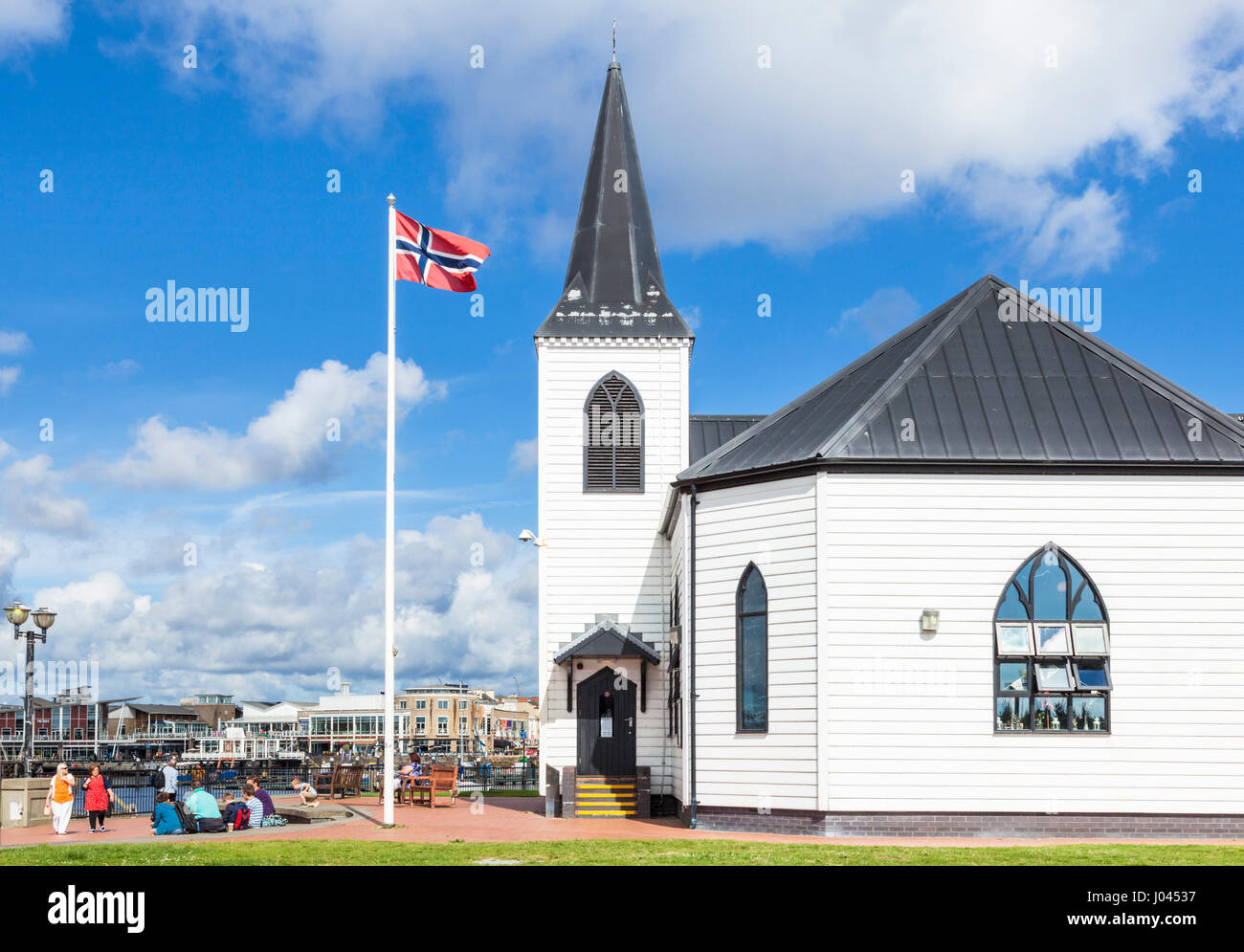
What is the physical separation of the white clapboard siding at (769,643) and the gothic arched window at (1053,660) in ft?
11.0

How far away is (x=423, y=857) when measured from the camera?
51.1 ft

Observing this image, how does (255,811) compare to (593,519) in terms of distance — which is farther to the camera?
(593,519)

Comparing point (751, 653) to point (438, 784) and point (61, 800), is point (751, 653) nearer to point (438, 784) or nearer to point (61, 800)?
point (438, 784)

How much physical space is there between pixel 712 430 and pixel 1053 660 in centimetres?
1368

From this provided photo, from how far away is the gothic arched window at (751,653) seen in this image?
21.6 metres

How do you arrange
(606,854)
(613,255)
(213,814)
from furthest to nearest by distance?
(613,255)
(213,814)
(606,854)

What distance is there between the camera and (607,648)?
1101 inches

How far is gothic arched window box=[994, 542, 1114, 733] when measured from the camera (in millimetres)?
20312

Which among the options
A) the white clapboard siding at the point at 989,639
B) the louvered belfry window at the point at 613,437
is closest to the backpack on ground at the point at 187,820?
the white clapboard siding at the point at 989,639
